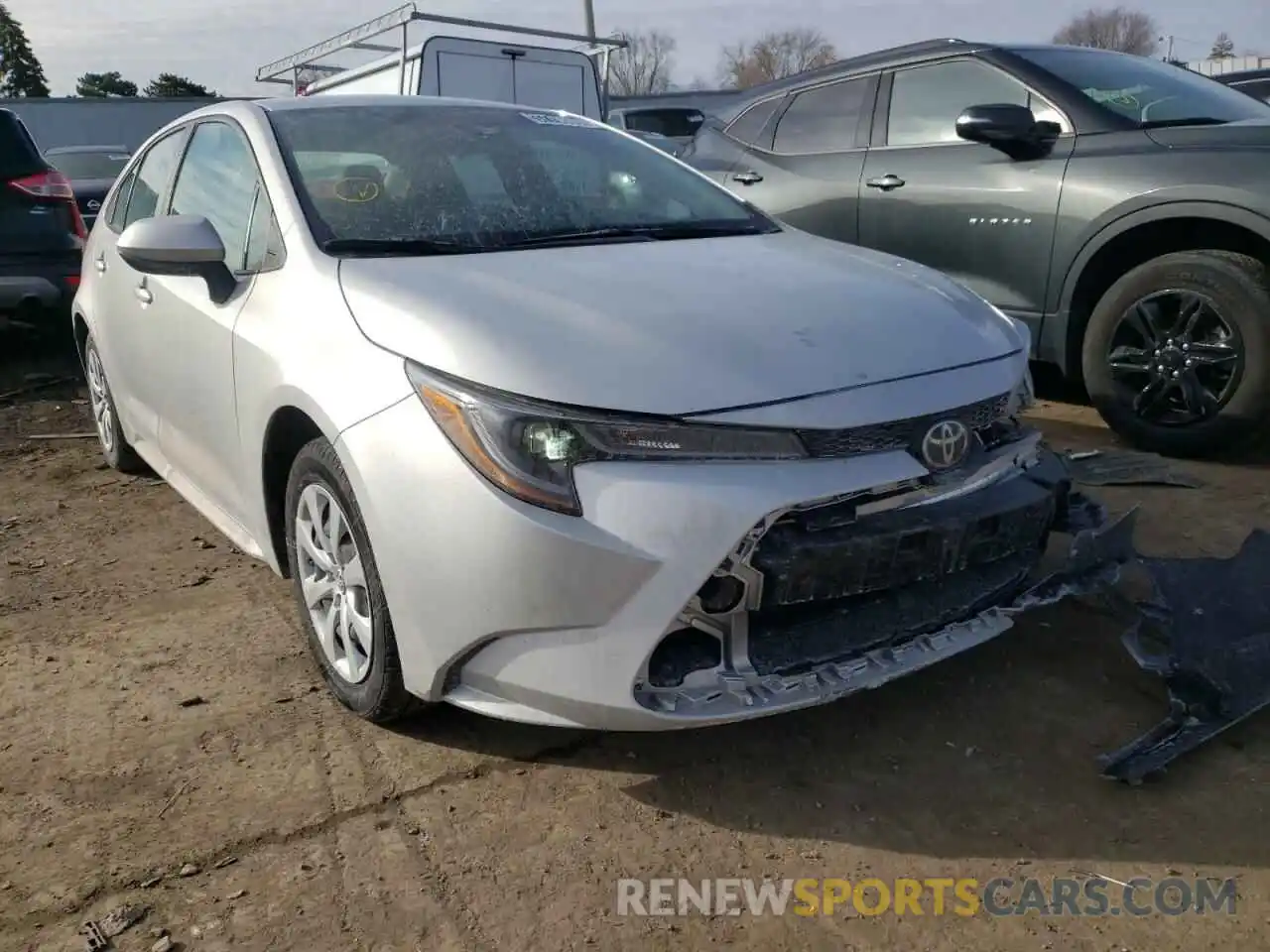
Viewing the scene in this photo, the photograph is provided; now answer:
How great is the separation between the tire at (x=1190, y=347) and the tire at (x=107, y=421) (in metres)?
4.01

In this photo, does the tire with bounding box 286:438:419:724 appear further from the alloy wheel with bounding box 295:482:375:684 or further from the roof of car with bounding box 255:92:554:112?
the roof of car with bounding box 255:92:554:112

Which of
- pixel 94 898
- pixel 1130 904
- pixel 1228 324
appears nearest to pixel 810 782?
pixel 1130 904

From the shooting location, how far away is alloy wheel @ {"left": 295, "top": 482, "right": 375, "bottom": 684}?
2576 millimetres

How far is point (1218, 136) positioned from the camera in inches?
164

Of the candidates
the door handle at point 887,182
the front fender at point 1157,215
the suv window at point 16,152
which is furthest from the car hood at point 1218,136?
the suv window at point 16,152

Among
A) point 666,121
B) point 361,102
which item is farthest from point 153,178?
point 666,121

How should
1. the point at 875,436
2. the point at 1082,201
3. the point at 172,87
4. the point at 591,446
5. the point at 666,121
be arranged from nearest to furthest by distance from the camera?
the point at 591,446 < the point at 875,436 < the point at 1082,201 < the point at 666,121 < the point at 172,87

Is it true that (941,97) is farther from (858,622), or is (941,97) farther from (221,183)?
(858,622)

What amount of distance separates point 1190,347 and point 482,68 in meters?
9.41

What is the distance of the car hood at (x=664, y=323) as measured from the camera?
2215mm

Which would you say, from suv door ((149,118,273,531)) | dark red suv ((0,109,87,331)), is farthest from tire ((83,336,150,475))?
dark red suv ((0,109,87,331))

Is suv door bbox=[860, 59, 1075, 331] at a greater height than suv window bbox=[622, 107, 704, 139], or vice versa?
suv door bbox=[860, 59, 1075, 331]

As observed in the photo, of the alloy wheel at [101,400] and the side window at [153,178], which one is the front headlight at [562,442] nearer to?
Answer: the side window at [153,178]

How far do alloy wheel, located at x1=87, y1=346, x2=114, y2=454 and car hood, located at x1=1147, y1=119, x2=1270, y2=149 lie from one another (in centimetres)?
440
